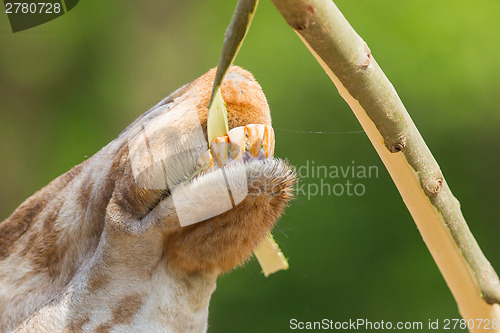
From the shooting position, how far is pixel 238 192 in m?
0.45

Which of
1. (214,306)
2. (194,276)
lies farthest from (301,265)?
(194,276)

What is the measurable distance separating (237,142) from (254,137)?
0.02 m

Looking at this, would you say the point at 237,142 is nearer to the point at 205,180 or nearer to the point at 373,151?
the point at 205,180

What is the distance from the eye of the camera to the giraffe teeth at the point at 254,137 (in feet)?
1.52

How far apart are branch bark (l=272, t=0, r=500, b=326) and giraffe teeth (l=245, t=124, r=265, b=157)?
68mm

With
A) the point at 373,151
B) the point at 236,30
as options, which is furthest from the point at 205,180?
the point at 373,151

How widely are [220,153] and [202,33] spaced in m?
1.86

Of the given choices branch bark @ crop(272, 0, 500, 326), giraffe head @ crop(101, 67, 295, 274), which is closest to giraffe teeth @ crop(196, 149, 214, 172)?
giraffe head @ crop(101, 67, 295, 274)

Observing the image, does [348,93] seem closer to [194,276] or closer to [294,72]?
[194,276]

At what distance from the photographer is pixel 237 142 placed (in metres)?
0.46

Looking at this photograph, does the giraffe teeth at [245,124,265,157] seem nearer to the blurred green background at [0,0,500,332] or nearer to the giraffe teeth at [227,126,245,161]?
the giraffe teeth at [227,126,245,161]

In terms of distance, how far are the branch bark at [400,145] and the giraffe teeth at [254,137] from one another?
7 centimetres

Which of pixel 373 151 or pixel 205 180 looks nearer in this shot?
pixel 205 180

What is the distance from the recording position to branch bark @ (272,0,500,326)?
395mm
